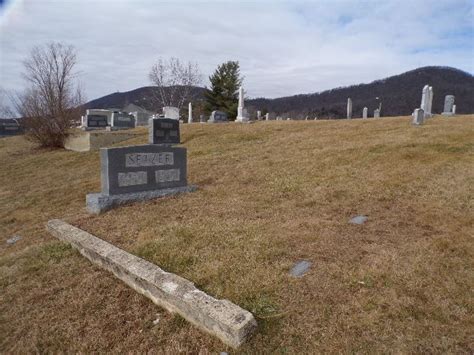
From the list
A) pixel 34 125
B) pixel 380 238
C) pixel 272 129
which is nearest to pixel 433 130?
pixel 272 129

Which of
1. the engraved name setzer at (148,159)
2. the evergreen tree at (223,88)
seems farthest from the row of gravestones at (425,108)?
the evergreen tree at (223,88)

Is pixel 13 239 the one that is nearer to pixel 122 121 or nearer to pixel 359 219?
pixel 359 219

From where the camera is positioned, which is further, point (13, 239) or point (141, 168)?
point (141, 168)

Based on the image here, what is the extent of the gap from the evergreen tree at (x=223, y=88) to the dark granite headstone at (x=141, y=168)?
42690 mm

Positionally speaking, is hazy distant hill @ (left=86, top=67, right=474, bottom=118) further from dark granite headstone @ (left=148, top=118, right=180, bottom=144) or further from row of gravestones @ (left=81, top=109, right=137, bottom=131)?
dark granite headstone @ (left=148, top=118, right=180, bottom=144)

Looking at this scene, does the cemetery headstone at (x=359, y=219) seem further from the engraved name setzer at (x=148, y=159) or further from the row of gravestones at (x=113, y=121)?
the row of gravestones at (x=113, y=121)

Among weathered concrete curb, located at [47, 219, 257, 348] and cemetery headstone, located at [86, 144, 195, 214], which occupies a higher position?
cemetery headstone, located at [86, 144, 195, 214]

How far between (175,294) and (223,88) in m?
48.1

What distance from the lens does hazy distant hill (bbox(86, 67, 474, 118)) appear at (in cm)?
7025

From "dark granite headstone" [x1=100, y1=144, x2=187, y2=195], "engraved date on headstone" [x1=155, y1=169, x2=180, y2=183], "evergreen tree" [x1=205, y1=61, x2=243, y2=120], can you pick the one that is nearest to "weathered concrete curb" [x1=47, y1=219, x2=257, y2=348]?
"dark granite headstone" [x1=100, y1=144, x2=187, y2=195]

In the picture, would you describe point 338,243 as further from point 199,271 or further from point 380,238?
point 199,271

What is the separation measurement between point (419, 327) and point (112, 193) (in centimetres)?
494

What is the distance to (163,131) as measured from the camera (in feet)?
45.4

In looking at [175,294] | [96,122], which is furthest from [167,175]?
[96,122]
